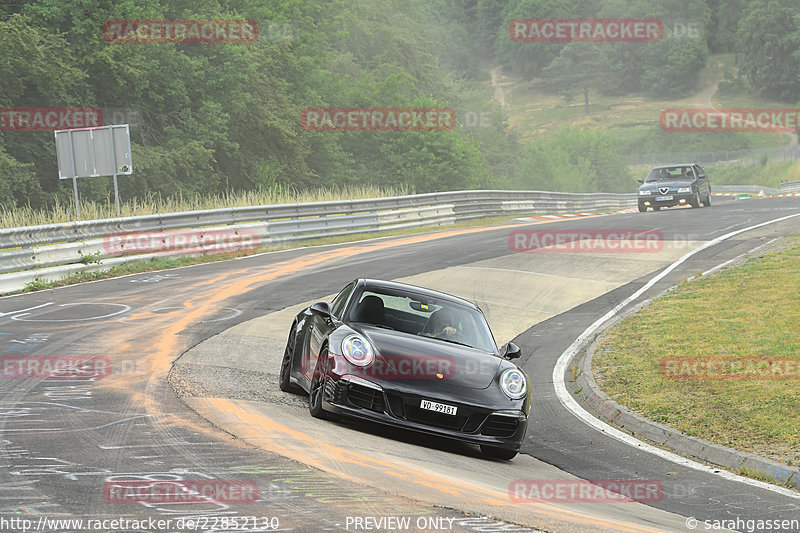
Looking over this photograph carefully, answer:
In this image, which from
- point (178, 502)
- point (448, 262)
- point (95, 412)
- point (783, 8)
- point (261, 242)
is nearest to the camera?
point (178, 502)

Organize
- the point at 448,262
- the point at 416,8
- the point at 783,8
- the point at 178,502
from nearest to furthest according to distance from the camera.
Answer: the point at 178,502 < the point at 448,262 < the point at 416,8 < the point at 783,8

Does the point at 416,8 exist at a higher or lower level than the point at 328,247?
higher

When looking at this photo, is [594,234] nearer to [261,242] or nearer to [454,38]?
[261,242]

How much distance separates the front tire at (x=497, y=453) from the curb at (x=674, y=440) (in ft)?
5.95

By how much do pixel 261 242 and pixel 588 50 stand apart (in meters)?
144

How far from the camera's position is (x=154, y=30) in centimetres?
4225

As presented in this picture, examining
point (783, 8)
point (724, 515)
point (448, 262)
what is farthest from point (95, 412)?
point (783, 8)

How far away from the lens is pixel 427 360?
816cm
